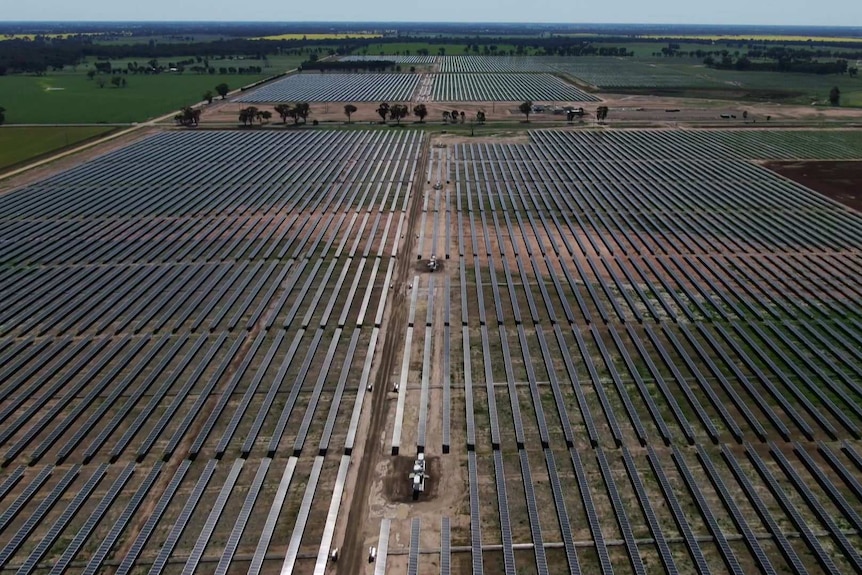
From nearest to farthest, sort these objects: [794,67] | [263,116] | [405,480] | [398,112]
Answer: [405,480]
[398,112]
[263,116]
[794,67]

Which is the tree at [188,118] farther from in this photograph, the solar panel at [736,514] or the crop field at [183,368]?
the solar panel at [736,514]

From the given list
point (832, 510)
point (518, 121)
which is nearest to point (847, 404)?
point (832, 510)

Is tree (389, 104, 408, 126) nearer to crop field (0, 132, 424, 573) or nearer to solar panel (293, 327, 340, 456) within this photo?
crop field (0, 132, 424, 573)

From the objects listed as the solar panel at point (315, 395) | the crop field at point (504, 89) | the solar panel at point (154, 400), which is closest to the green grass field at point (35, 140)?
the solar panel at point (154, 400)

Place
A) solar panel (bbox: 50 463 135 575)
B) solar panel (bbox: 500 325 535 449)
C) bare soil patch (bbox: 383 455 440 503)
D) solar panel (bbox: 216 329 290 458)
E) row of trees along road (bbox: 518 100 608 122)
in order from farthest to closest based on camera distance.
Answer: row of trees along road (bbox: 518 100 608 122)
solar panel (bbox: 500 325 535 449)
solar panel (bbox: 216 329 290 458)
bare soil patch (bbox: 383 455 440 503)
solar panel (bbox: 50 463 135 575)

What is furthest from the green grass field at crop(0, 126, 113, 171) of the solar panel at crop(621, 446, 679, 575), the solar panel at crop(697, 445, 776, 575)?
the solar panel at crop(697, 445, 776, 575)

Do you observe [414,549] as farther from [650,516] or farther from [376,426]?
[650,516]

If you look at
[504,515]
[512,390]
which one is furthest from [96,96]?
[504,515]
